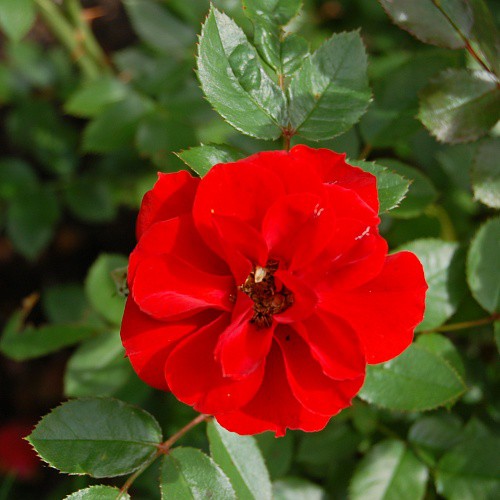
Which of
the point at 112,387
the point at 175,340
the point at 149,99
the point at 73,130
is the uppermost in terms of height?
the point at 175,340

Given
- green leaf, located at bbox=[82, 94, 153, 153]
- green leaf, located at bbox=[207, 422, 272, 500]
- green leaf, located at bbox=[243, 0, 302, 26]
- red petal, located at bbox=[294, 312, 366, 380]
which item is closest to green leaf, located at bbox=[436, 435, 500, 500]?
green leaf, located at bbox=[207, 422, 272, 500]

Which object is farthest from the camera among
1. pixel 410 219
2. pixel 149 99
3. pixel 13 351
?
pixel 149 99

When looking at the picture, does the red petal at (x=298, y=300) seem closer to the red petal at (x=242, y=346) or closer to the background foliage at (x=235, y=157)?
the red petal at (x=242, y=346)

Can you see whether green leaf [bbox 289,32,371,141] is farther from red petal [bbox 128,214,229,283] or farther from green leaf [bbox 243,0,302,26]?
red petal [bbox 128,214,229,283]

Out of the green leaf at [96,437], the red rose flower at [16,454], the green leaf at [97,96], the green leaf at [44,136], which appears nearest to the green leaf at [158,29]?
the green leaf at [97,96]

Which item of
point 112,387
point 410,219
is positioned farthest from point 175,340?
point 410,219

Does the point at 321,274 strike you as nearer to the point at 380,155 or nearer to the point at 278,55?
the point at 278,55
